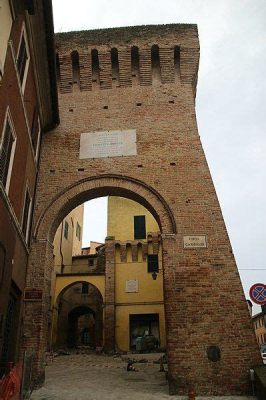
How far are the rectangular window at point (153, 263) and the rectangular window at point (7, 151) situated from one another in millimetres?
15301

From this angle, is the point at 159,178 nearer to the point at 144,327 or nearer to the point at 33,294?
the point at 33,294

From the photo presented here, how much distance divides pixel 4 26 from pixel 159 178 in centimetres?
548

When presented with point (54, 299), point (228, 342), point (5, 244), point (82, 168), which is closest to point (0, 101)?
point (5, 244)

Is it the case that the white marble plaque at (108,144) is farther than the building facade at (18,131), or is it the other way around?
the white marble plaque at (108,144)

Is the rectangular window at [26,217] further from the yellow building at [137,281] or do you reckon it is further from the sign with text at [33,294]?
the yellow building at [137,281]

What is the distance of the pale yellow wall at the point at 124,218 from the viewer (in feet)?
74.4

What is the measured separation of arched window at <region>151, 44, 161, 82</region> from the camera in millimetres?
11977

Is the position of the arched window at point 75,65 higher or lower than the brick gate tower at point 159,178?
higher

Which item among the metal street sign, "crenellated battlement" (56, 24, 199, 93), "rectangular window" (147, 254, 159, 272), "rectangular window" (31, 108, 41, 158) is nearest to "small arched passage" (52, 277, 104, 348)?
"rectangular window" (147, 254, 159, 272)

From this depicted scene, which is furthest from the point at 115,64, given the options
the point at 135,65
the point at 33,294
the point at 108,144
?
the point at 33,294

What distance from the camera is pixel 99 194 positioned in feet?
35.0

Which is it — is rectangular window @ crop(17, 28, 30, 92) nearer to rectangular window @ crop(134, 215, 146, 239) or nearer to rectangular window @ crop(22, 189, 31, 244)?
rectangular window @ crop(22, 189, 31, 244)

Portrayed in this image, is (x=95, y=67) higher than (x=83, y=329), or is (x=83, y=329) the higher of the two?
(x=95, y=67)

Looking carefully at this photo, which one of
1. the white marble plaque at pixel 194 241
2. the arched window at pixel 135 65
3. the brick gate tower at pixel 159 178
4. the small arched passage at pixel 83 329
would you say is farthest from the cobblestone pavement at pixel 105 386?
the small arched passage at pixel 83 329
